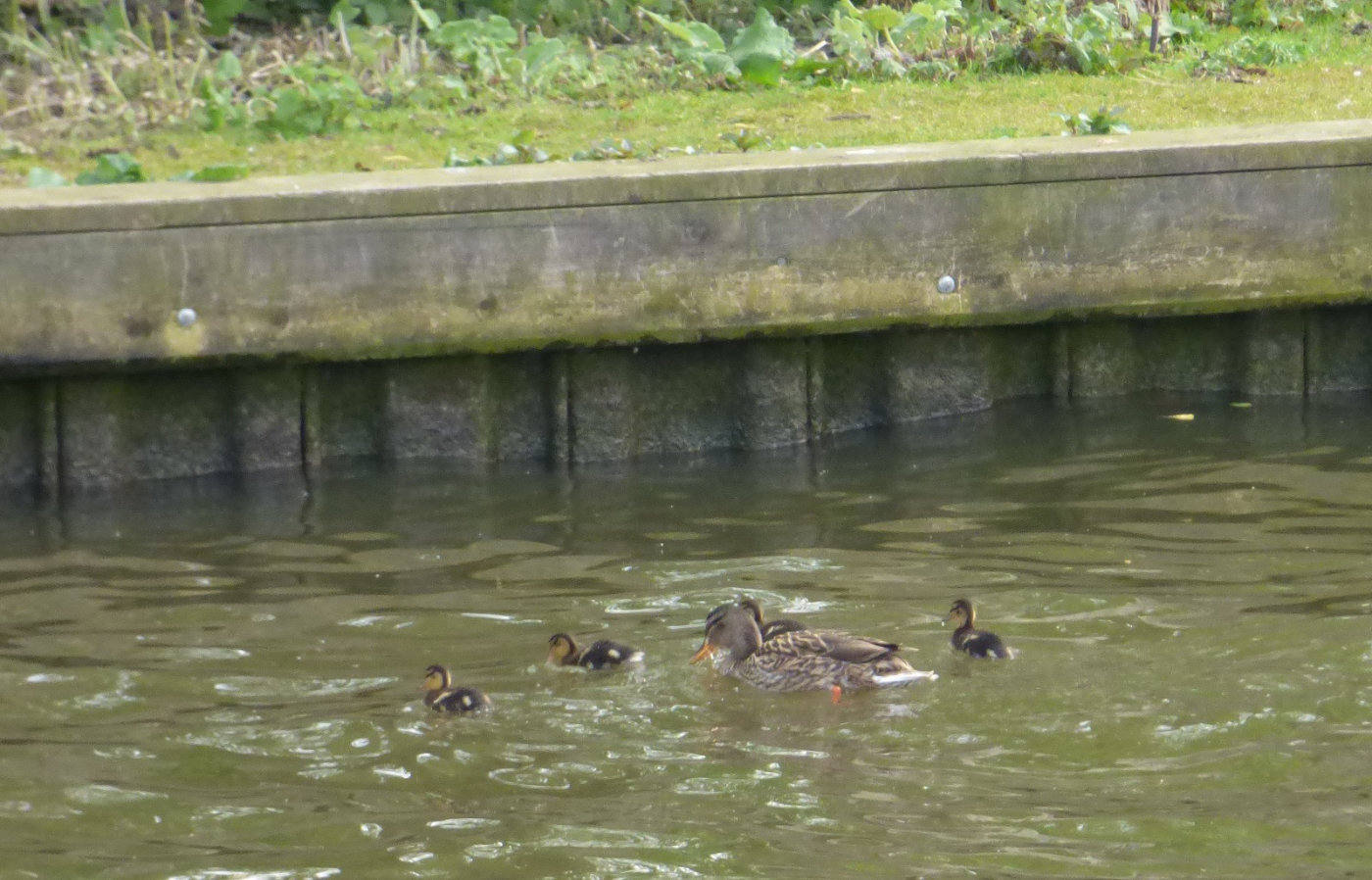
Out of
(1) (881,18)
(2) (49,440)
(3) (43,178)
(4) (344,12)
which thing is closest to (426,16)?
(4) (344,12)

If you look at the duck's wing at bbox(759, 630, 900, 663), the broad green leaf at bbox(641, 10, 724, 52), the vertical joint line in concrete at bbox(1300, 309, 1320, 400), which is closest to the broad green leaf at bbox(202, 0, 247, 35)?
the broad green leaf at bbox(641, 10, 724, 52)

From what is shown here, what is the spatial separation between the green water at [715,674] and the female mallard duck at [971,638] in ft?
0.28

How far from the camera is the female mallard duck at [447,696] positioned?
20.1ft

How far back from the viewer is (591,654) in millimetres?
6508

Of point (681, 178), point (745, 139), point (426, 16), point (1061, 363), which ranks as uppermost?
point (426, 16)

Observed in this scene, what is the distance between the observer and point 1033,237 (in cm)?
948

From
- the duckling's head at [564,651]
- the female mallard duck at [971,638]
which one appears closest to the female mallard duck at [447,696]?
the duckling's head at [564,651]

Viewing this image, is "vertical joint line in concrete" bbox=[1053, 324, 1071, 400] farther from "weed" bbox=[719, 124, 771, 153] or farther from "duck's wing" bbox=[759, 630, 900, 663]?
"duck's wing" bbox=[759, 630, 900, 663]

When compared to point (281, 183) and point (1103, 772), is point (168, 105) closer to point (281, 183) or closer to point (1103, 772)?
point (281, 183)

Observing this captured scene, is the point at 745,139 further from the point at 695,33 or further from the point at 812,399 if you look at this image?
the point at 695,33

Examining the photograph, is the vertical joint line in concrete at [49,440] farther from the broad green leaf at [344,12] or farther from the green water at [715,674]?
the broad green leaf at [344,12]

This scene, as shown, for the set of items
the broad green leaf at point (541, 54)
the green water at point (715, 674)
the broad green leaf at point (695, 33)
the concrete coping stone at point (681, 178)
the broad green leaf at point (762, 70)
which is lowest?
the green water at point (715, 674)

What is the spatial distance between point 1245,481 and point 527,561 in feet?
10.7

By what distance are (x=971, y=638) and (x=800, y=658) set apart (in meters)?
0.58
